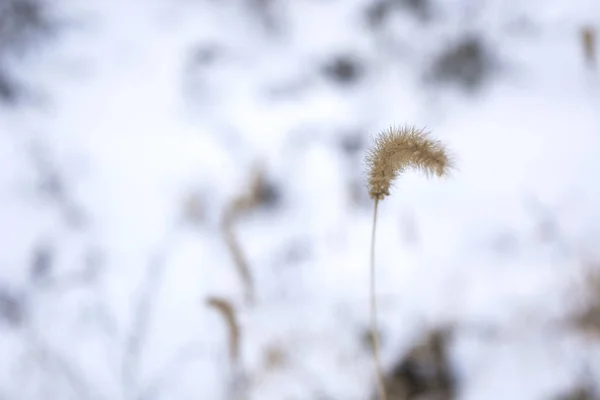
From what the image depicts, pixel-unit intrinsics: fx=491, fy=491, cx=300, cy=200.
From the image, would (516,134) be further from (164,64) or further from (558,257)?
(164,64)

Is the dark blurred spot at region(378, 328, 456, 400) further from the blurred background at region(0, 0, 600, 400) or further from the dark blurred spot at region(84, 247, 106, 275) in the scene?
the dark blurred spot at region(84, 247, 106, 275)

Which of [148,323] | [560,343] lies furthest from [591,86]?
[148,323]

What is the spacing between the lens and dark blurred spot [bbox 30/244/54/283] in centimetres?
184

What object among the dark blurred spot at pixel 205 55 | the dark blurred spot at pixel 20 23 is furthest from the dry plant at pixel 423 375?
the dark blurred spot at pixel 20 23

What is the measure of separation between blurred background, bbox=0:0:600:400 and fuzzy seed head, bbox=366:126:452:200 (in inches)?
33.1

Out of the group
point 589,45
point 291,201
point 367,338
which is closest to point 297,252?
point 291,201

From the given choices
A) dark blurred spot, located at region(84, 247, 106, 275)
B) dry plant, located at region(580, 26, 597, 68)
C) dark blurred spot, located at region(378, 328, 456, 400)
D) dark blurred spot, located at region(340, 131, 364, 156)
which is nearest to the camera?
dark blurred spot, located at region(378, 328, 456, 400)

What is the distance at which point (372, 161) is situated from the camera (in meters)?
1.00

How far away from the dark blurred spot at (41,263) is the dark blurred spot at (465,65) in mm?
1688

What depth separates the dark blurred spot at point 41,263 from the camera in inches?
72.5

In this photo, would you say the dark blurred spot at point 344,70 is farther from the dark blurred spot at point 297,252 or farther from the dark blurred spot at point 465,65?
the dark blurred spot at point 297,252

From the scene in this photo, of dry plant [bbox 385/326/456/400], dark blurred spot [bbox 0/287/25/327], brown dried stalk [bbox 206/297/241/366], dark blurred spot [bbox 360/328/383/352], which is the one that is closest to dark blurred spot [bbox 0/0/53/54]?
dark blurred spot [bbox 0/287/25/327]

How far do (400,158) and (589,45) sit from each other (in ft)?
4.25

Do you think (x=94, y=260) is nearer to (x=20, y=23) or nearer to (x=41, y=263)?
(x=41, y=263)
